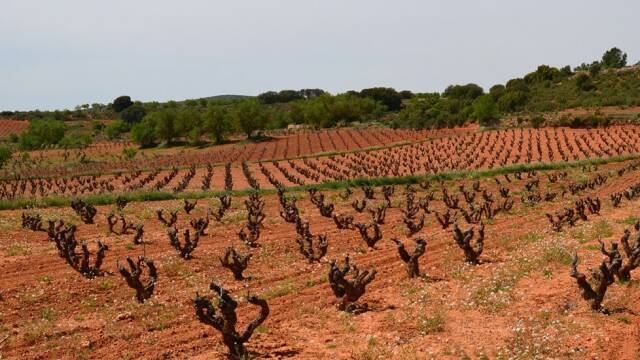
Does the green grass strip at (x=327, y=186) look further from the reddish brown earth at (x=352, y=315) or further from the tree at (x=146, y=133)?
the tree at (x=146, y=133)

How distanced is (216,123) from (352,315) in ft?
332

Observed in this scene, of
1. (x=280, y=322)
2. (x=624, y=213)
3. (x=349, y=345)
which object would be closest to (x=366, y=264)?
(x=280, y=322)

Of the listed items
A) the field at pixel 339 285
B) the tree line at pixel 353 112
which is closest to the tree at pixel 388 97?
the tree line at pixel 353 112

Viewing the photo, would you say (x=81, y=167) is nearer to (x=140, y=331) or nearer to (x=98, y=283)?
(x=98, y=283)

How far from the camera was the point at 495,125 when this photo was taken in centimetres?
10631

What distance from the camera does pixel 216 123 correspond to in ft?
369

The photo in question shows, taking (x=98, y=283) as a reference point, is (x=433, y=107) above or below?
above

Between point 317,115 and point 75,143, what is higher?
point 317,115

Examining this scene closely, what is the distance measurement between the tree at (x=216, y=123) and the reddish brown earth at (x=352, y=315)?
88.1m

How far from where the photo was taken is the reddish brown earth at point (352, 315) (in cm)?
1236

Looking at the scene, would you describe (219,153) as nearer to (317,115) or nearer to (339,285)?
(317,115)

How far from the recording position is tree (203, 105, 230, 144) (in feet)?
368

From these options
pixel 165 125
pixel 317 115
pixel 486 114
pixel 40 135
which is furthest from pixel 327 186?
pixel 40 135

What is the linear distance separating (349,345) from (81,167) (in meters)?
78.7
